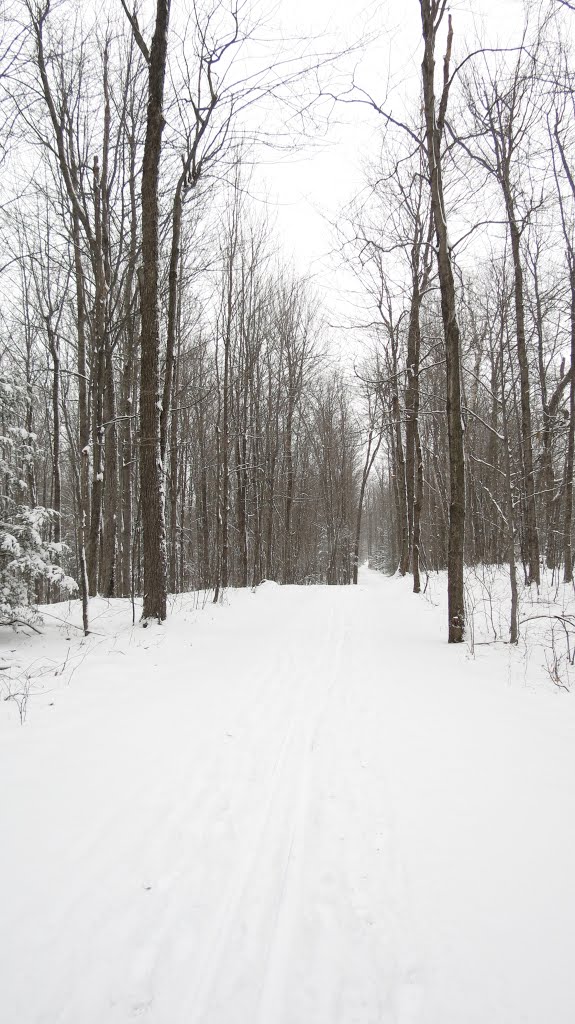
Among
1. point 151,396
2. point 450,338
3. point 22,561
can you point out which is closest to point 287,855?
point 22,561

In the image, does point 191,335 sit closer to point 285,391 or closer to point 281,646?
point 285,391

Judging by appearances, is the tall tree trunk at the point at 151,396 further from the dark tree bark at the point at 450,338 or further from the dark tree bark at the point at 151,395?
the dark tree bark at the point at 450,338

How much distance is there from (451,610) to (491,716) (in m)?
2.97

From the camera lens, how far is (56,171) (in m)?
10.8

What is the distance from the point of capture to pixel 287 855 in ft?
7.25

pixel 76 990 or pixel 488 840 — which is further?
pixel 488 840

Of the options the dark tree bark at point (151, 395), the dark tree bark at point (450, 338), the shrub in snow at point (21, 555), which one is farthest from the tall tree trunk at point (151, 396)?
the dark tree bark at point (450, 338)

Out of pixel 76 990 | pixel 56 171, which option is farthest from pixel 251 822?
pixel 56 171

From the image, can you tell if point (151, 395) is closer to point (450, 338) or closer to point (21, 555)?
point (21, 555)

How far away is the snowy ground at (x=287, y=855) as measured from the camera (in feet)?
5.07

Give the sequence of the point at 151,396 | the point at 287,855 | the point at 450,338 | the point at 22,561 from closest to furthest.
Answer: the point at 287,855, the point at 22,561, the point at 450,338, the point at 151,396

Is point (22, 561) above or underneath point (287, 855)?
above

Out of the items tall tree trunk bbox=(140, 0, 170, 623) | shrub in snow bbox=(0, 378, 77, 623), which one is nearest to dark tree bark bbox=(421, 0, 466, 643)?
tall tree trunk bbox=(140, 0, 170, 623)

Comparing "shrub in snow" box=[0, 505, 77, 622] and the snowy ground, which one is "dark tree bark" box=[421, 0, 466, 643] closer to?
the snowy ground
